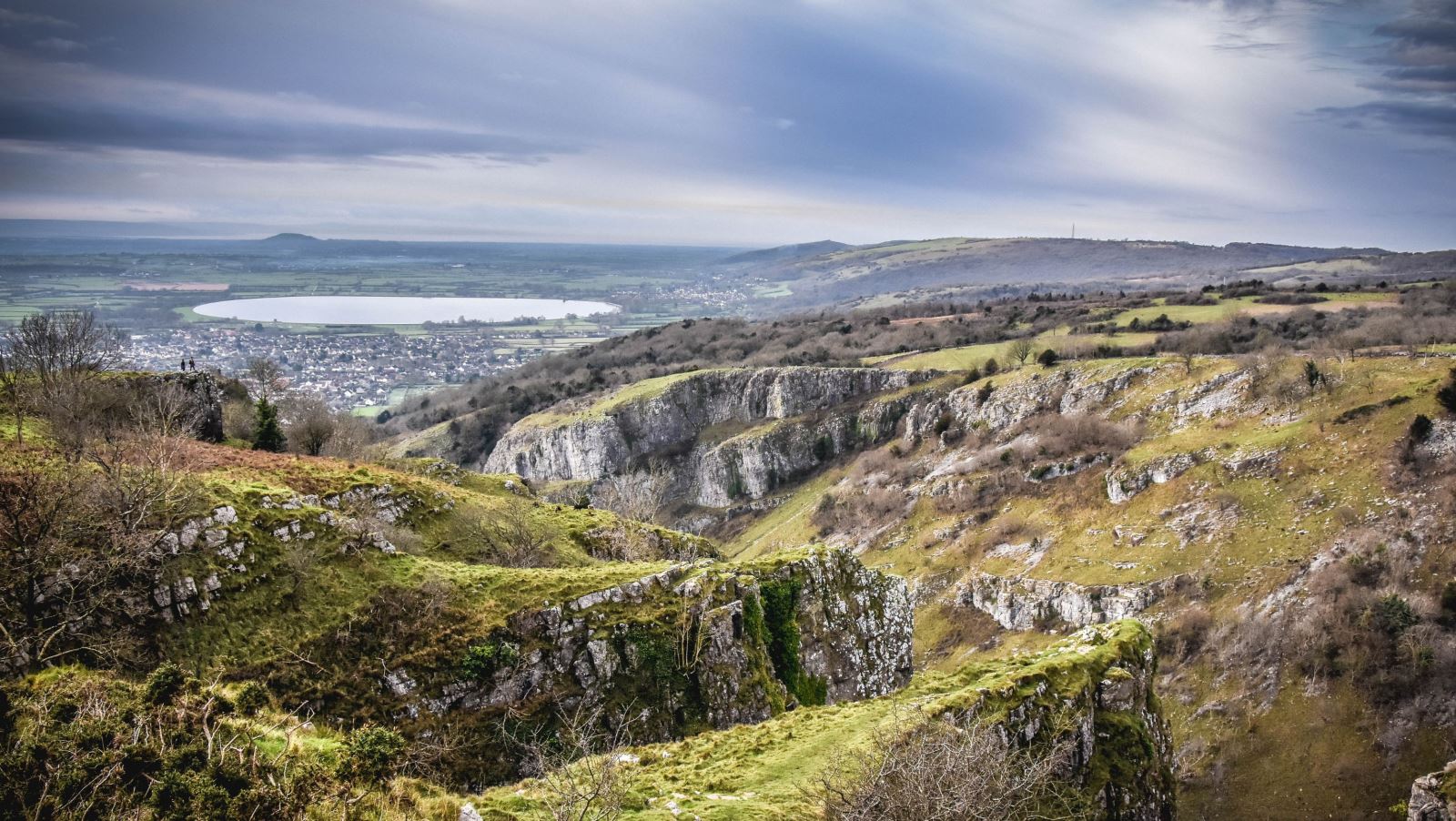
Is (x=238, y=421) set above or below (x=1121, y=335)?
below

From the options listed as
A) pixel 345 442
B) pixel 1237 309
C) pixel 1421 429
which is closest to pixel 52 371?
pixel 345 442

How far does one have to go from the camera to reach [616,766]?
49.2ft

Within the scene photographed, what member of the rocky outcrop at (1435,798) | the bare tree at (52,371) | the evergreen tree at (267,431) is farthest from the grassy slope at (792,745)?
the evergreen tree at (267,431)

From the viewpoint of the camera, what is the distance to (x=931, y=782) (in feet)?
39.4

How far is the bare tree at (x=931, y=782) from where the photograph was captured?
11.6 meters

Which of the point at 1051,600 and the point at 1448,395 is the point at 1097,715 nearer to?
the point at 1051,600

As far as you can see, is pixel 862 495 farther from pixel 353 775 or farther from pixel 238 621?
pixel 353 775

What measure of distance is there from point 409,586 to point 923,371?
316 ft

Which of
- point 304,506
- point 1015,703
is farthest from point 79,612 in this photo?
point 1015,703

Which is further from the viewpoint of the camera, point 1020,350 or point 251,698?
point 1020,350

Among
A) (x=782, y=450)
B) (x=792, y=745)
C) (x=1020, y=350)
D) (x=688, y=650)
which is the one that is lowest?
(x=782, y=450)

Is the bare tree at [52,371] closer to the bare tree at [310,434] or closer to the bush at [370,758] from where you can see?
the bare tree at [310,434]

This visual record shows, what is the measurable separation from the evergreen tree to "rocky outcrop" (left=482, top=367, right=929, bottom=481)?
3274 inches

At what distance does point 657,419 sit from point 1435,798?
360 ft
